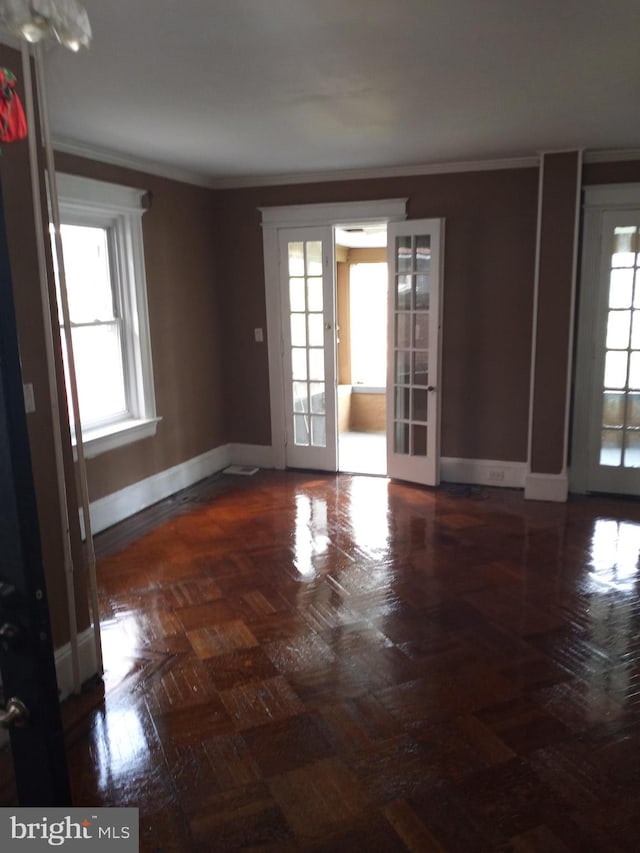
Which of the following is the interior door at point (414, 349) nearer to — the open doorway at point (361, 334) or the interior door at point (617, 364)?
the interior door at point (617, 364)

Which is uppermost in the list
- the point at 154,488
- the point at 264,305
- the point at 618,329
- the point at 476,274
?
the point at 476,274

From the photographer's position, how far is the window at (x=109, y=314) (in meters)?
4.29

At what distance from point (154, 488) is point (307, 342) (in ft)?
5.96

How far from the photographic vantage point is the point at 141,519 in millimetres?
4715

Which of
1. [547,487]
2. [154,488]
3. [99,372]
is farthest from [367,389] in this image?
[99,372]

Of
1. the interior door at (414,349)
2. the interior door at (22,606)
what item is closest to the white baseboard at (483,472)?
the interior door at (414,349)

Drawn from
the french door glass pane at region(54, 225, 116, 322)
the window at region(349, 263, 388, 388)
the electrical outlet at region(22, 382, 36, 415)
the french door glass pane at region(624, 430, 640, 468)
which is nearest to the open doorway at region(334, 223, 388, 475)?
the window at region(349, 263, 388, 388)

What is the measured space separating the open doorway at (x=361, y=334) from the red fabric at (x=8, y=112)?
585 centimetres

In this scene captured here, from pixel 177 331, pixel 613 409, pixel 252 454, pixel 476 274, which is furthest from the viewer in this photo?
pixel 252 454

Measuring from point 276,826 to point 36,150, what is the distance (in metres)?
2.42

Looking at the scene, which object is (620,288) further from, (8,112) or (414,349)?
(8,112)

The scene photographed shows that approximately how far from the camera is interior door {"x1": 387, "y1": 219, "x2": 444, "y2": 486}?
16.6 feet

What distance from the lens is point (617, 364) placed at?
4902 millimetres

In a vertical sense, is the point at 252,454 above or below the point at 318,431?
below
